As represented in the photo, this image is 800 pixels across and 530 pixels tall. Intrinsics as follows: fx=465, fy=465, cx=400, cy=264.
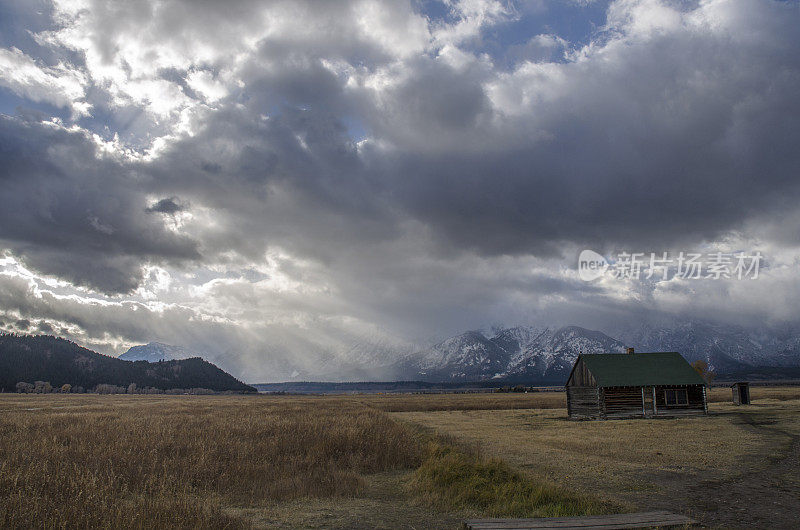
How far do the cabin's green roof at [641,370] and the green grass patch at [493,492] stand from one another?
33669 millimetres

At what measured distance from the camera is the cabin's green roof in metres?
43.4

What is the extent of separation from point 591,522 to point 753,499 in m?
6.76

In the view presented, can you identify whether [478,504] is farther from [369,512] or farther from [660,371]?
[660,371]

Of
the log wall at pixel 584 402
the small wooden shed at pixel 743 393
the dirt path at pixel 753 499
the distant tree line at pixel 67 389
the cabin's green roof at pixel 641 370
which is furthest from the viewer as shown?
the distant tree line at pixel 67 389

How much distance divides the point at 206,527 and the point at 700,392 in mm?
47433

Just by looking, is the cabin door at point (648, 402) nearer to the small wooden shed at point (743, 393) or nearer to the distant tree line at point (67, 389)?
the small wooden shed at point (743, 393)

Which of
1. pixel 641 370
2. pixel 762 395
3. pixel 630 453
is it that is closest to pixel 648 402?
pixel 641 370

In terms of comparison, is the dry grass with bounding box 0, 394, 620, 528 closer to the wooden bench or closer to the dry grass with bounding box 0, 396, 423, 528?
the dry grass with bounding box 0, 396, 423, 528

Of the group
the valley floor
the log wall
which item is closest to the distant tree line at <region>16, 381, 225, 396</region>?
the log wall

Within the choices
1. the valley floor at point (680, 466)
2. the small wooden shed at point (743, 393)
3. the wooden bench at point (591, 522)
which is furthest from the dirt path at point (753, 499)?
the small wooden shed at point (743, 393)

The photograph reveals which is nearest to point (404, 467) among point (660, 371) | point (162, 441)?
point (162, 441)

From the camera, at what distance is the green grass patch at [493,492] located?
1070cm

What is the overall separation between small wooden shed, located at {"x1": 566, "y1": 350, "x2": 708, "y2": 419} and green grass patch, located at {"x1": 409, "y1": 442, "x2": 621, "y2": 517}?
33.1m

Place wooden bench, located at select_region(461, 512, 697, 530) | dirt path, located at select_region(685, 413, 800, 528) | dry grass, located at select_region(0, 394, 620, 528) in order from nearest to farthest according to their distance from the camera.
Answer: wooden bench, located at select_region(461, 512, 697, 530) < dry grass, located at select_region(0, 394, 620, 528) < dirt path, located at select_region(685, 413, 800, 528)
